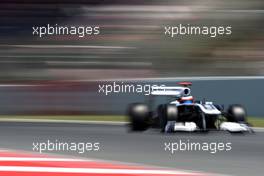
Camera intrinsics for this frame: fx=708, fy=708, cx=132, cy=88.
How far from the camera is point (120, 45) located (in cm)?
1577

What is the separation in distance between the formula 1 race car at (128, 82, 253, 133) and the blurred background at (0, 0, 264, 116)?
355cm

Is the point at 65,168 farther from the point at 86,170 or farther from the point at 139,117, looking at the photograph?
the point at 139,117

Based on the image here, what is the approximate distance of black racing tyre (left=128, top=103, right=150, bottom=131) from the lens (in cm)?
843

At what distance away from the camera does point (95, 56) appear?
1522 centimetres

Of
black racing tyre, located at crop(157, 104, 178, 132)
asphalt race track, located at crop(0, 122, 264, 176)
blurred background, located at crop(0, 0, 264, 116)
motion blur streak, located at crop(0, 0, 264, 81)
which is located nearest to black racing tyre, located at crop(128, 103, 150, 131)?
asphalt race track, located at crop(0, 122, 264, 176)

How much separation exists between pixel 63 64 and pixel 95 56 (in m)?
0.71

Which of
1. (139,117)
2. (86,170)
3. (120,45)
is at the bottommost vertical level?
(86,170)

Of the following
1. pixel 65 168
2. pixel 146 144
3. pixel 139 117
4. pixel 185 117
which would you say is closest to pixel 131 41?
pixel 139 117

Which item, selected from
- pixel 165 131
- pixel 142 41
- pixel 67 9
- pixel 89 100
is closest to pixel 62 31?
pixel 67 9

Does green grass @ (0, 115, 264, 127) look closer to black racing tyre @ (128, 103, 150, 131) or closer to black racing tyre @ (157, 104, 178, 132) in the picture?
black racing tyre @ (128, 103, 150, 131)

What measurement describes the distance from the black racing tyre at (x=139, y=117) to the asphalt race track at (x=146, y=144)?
0.12 m

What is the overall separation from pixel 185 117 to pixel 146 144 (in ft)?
1.92

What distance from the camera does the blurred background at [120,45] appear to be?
14.5m

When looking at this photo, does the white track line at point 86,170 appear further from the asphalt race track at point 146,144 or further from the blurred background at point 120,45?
the blurred background at point 120,45
